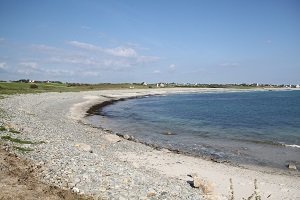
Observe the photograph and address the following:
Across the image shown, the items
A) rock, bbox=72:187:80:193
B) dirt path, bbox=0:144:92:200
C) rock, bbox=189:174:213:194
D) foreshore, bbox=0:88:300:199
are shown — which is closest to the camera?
dirt path, bbox=0:144:92:200

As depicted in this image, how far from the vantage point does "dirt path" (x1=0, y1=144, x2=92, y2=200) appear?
1058 centimetres

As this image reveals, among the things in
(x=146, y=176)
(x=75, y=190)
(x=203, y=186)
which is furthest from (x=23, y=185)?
(x=203, y=186)

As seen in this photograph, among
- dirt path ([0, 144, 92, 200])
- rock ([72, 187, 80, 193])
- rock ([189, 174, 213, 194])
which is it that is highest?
dirt path ([0, 144, 92, 200])

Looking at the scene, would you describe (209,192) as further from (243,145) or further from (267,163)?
(243,145)

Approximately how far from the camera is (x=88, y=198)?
11.1 metres

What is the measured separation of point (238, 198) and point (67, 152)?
9.68 m

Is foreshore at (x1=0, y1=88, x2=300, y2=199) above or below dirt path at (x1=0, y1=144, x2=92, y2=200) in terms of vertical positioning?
below

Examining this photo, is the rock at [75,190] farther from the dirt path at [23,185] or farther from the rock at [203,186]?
the rock at [203,186]

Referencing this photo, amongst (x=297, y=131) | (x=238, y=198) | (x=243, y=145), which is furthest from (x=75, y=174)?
(x=297, y=131)

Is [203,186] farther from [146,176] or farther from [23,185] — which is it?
Result: [23,185]

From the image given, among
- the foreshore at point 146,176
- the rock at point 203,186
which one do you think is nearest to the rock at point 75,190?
the foreshore at point 146,176

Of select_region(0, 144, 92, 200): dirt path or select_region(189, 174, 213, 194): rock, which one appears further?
select_region(189, 174, 213, 194): rock

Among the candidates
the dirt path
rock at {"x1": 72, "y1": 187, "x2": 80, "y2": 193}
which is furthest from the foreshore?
the dirt path

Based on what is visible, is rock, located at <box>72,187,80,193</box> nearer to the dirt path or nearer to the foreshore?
the foreshore
